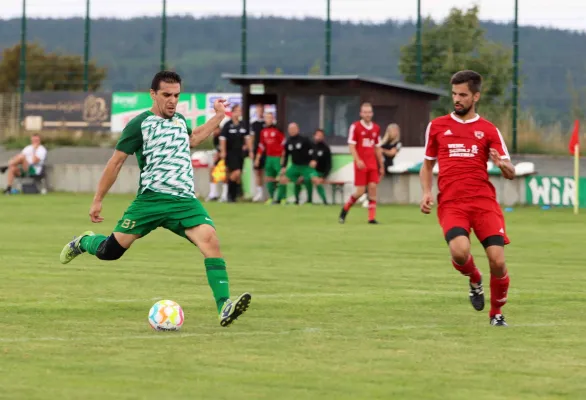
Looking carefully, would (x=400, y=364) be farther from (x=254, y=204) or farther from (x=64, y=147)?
(x=64, y=147)

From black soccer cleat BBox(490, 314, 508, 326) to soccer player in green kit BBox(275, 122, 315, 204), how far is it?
805 inches

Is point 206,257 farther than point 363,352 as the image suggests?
Yes

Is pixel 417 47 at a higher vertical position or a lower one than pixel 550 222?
higher

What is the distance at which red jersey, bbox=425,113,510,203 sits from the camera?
10.2 m

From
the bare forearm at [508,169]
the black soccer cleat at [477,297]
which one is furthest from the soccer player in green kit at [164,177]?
the bare forearm at [508,169]

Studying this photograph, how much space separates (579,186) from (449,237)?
19816 millimetres

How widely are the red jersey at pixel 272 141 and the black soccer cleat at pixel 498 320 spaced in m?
21.4

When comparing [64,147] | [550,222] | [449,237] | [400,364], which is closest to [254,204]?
[550,222]

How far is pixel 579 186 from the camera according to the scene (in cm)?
2928

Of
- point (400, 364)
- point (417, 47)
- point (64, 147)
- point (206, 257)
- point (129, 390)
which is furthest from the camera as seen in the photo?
point (64, 147)

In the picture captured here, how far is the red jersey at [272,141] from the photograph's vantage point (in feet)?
103

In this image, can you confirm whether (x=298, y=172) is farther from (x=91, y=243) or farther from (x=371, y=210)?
(x=91, y=243)

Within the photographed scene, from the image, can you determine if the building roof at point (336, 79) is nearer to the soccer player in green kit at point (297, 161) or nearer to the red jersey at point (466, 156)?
the soccer player in green kit at point (297, 161)

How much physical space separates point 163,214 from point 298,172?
68.4ft
